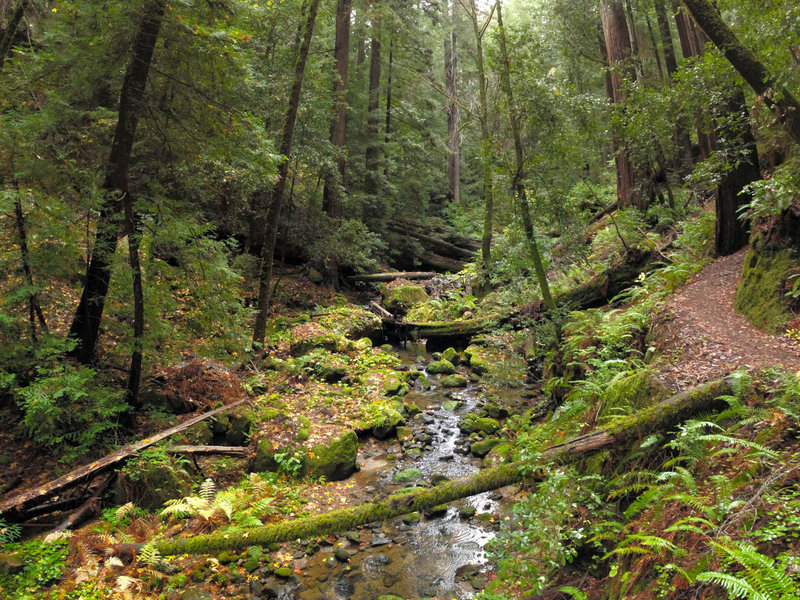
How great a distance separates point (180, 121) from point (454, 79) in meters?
23.3

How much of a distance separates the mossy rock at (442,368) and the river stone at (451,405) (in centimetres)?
203

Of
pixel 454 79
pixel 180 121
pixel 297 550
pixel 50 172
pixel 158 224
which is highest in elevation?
pixel 454 79

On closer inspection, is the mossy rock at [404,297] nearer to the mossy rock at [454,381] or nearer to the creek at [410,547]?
the mossy rock at [454,381]

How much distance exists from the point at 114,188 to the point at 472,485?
7.15 m

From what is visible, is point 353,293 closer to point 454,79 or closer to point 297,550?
point 297,550

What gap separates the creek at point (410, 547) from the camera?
18.4ft

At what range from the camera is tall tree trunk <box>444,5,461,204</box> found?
2805cm

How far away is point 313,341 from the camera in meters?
13.1

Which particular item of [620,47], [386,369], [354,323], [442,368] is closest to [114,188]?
[386,369]

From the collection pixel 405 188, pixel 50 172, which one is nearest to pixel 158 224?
pixel 50 172

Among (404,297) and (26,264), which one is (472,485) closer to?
(26,264)

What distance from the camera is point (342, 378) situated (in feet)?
39.0

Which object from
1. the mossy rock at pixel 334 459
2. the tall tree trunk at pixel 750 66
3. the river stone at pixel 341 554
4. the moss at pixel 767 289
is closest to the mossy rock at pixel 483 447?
the mossy rock at pixel 334 459

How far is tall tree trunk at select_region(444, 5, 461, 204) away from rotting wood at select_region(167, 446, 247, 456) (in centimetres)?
Answer: 2166
